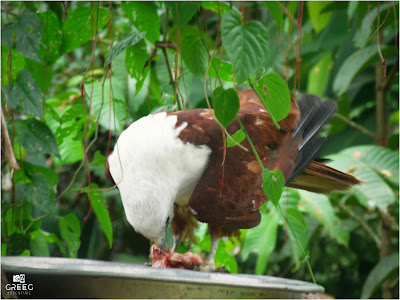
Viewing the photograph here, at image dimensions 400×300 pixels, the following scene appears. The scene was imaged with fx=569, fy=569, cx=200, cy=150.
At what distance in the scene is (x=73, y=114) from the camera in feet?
6.28

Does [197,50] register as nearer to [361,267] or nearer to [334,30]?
[334,30]

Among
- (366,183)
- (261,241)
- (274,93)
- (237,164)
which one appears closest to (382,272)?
(366,183)

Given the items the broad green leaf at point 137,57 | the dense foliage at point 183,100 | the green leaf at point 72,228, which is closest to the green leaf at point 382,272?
the dense foliage at point 183,100

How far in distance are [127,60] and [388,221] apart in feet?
6.06

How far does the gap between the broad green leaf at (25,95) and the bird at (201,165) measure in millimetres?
284

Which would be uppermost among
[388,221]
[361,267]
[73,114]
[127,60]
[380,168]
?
[127,60]

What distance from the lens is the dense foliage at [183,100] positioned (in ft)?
4.77

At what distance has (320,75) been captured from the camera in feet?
10.4

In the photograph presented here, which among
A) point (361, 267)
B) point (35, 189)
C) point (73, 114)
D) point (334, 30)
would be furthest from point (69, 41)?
point (361, 267)

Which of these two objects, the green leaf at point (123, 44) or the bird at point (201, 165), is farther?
the bird at point (201, 165)

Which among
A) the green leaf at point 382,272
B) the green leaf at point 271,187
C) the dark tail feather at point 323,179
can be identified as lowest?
the green leaf at point 382,272

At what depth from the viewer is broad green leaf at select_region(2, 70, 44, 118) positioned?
180 cm

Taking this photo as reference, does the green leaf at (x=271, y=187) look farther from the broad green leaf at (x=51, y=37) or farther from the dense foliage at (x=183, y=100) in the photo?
the broad green leaf at (x=51, y=37)

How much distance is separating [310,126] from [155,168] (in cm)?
59
